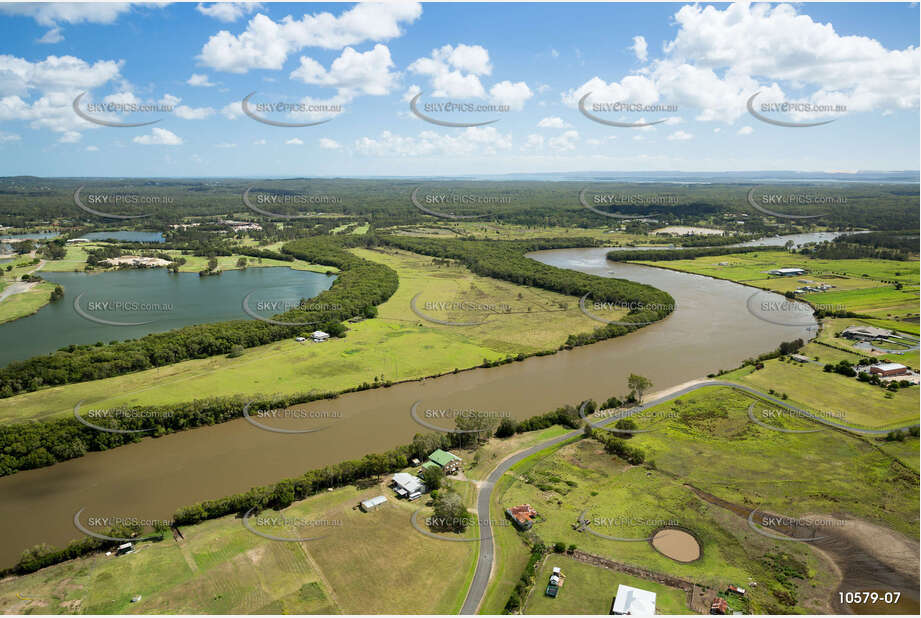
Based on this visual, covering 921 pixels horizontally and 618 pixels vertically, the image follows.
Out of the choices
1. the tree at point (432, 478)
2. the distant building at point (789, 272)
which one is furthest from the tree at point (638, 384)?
the distant building at point (789, 272)

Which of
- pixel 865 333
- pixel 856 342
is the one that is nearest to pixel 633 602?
pixel 856 342

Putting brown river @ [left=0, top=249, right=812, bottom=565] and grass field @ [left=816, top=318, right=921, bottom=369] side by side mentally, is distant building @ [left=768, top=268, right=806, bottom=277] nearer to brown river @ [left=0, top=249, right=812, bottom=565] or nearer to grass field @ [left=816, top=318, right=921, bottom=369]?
grass field @ [left=816, top=318, right=921, bottom=369]

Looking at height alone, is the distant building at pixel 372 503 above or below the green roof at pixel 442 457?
below

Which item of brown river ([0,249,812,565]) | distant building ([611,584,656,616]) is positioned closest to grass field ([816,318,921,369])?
brown river ([0,249,812,565])

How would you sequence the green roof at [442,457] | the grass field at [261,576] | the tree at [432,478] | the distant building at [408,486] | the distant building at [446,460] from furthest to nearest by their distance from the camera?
Result: the green roof at [442,457] < the distant building at [446,460] < the tree at [432,478] < the distant building at [408,486] < the grass field at [261,576]

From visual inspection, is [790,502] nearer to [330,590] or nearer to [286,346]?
[330,590]

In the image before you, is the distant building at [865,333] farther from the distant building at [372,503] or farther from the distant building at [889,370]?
the distant building at [372,503]

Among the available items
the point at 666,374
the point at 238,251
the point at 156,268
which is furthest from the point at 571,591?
the point at 238,251
